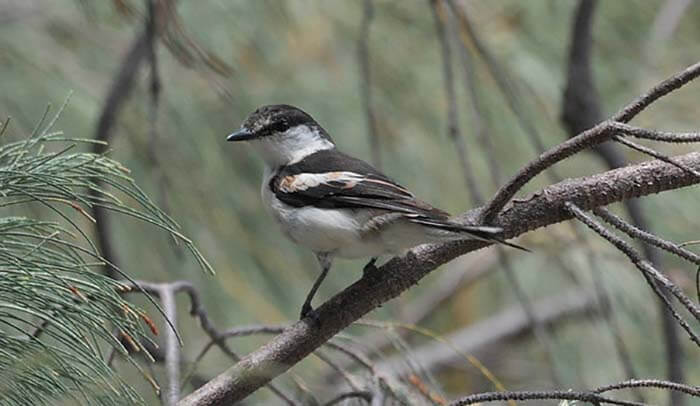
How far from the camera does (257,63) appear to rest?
8.86 feet

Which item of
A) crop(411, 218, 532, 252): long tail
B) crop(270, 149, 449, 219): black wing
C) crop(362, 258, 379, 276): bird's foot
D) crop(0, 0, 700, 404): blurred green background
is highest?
crop(0, 0, 700, 404): blurred green background

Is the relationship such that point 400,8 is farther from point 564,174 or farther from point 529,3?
point 564,174

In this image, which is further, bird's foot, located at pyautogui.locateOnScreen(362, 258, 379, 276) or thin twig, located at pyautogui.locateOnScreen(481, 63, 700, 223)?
bird's foot, located at pyautogui.locateOnScreen(362, 258, 379, 276)

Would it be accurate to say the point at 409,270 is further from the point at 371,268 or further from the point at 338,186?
the point at 338,186

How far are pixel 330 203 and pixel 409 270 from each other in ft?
1.09

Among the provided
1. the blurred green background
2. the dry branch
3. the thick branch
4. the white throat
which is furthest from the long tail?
the dry branch

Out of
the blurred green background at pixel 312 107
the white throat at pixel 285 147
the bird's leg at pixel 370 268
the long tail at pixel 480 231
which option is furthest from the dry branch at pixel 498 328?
the long tail at pixel 480 231

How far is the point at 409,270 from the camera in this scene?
1.34 metres

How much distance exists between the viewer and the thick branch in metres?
1.14

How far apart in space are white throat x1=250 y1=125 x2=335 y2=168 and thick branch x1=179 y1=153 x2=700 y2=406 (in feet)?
1.84

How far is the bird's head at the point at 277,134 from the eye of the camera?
187cm

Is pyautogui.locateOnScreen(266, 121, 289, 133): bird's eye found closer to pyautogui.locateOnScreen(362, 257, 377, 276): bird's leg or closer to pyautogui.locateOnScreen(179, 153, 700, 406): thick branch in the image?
pyautogui.locateOnScreen(362, 257, 377, 276): bird's leg

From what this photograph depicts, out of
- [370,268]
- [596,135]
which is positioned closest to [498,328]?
[370,268]

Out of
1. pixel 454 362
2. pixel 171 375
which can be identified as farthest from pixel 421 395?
pixel 454 362
